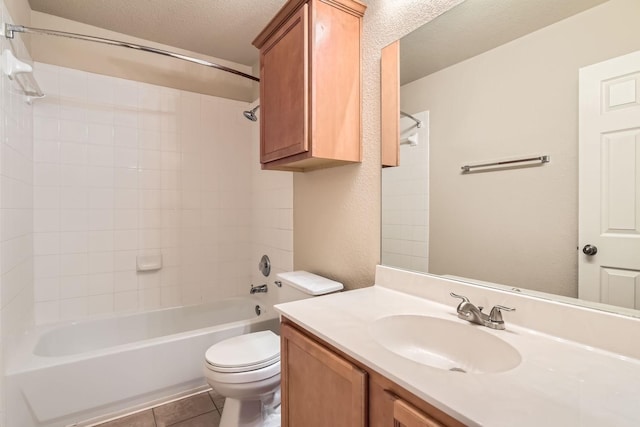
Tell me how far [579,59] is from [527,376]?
884mm

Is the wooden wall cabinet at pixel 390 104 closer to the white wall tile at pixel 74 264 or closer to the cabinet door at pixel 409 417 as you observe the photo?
the cabinet door at pixel 409 417

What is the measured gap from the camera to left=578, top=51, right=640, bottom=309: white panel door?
0.75 m

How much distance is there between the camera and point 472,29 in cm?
113

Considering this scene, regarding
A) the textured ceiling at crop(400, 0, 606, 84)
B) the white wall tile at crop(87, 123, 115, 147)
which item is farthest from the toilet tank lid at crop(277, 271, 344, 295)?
the white wall tile at crop(87, 123, 115, 147)

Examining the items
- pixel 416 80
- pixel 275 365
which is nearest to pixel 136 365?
pixel 275 365

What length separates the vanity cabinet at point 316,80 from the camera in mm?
1338

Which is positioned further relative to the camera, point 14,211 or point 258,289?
point 258,289

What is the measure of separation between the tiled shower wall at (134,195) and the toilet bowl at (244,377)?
81 cm

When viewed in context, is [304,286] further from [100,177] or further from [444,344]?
[100,177]

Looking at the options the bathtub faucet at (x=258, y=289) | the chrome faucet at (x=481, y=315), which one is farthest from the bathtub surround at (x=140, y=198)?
the chrome faucet at (x=481, y=315)

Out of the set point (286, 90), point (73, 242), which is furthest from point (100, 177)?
point (286, 90)

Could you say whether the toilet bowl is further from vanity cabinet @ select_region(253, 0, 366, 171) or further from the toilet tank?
vanity cabinet @ select_region(253, 0, 366, 171)

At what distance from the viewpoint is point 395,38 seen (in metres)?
1.36

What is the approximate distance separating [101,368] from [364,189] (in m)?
1.77
